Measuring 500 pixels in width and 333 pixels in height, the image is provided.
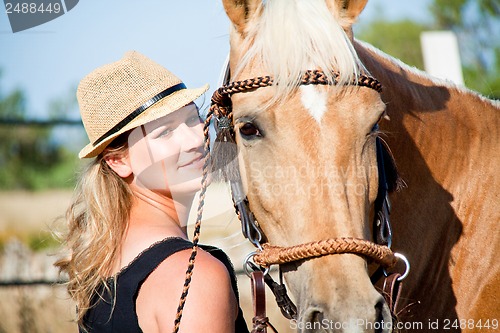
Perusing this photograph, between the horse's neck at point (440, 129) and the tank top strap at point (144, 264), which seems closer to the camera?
the tank top strap at point (144, 264)

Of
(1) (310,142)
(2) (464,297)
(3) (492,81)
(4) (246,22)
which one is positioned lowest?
(3) (492,81)

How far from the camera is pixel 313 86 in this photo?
193cm

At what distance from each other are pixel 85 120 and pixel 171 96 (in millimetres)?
340

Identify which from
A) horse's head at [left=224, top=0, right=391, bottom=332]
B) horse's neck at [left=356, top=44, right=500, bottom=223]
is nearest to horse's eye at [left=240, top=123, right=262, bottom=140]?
horse's head at [left=224, top=0, right=391, bottom=332]

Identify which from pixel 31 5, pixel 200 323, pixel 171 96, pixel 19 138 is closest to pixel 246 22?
pixel 171 96

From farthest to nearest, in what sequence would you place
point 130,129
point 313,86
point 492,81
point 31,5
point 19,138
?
point 492,81, point 19,138, point 31,5, point 130,129, point 313,86

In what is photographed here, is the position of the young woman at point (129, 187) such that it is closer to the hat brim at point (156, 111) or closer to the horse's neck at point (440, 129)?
the hat brim at point (156, 111)

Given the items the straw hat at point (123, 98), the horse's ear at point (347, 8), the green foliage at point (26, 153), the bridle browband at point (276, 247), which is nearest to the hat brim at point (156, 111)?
the straw hat at point (123, 98)

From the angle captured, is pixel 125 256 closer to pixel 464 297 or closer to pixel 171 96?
pixel 171 96

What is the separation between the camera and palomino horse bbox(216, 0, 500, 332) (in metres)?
1.78

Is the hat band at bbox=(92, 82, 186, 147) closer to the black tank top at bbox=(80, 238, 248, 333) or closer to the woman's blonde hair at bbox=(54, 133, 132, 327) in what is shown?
the woman's blonde hair at bbox=(54, 133, 132, 327)

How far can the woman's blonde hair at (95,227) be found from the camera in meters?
2.03

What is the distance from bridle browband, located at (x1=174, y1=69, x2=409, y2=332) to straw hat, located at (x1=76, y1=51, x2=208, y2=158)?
149 millimetres

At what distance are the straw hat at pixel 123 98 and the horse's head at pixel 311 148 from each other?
0.26 m
